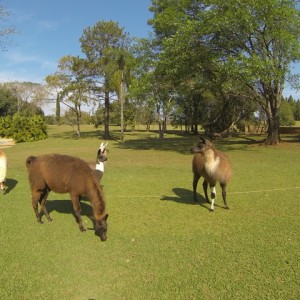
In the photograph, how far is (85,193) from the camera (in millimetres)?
6605

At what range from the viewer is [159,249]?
19.2ft

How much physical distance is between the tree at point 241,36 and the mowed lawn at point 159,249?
10.9m

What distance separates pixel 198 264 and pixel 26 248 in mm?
3176

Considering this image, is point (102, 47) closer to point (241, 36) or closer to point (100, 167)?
point (241, 36)

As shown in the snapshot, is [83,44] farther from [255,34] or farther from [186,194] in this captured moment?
[186,194]

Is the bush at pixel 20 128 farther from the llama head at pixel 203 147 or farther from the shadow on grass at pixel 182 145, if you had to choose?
the llama head at pixel 203 147

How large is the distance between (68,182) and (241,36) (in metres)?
18.9

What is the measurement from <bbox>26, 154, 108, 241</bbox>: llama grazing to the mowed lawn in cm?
49

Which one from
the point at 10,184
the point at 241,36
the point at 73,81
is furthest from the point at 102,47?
the point at 10,184

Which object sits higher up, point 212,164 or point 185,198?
point 212,164

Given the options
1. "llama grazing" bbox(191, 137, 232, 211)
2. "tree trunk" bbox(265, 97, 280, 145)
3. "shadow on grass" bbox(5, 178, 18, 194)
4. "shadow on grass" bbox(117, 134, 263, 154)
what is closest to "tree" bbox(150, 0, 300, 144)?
"tree trunk" bbox(265, 97, 280, 145)

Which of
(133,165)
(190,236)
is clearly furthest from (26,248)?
(133,165)

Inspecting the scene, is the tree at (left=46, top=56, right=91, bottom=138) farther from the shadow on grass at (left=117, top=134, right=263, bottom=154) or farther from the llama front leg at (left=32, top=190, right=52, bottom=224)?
the llama front leg at (left=32, top=190, right=52, bottom=224)

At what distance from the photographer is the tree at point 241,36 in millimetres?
19109
